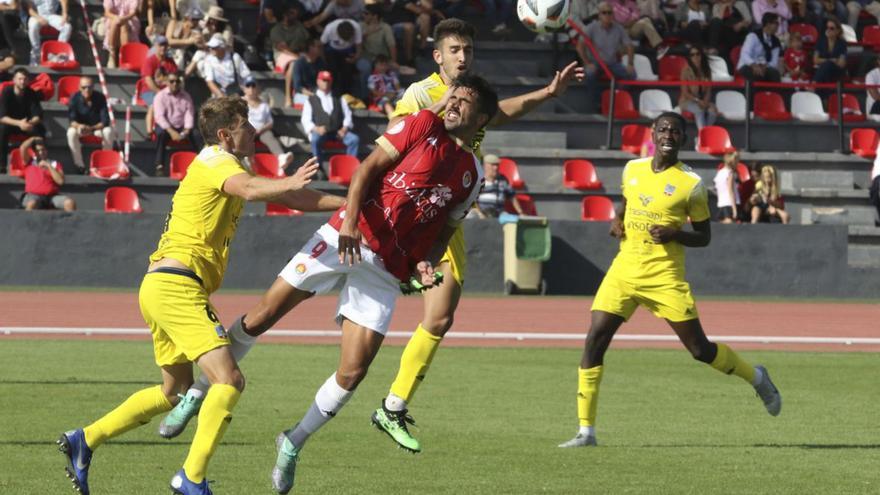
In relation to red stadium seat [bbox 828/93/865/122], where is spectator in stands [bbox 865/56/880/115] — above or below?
above

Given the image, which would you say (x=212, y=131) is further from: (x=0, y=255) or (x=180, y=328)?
(x=0, y=255)

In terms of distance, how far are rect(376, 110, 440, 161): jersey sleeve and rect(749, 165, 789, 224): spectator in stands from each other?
19809mm

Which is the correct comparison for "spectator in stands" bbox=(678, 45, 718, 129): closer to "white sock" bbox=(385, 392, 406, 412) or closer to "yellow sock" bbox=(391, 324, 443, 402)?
"yellow sock" bbox=(391, 324, 443, 402)

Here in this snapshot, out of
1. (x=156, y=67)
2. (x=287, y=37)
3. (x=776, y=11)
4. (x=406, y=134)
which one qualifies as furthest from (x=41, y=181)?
(x=406, y=134)

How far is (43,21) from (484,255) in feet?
30.8

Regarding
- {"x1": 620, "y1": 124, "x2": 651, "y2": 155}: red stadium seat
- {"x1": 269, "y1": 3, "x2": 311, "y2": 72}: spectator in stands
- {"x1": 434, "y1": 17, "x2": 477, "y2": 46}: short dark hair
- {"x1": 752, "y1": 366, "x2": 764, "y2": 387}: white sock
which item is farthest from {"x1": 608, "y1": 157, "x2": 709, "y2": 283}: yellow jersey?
{"x1": 620, "y1": 124, "x2": 651, "y2": 155}: red stadium seat

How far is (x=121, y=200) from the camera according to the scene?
86.7ft

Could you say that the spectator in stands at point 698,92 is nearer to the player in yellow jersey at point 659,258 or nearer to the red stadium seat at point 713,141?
the red stadium seat at point 713,141

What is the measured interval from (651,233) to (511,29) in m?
21.6

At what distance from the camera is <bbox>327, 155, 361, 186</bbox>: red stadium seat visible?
2717cm

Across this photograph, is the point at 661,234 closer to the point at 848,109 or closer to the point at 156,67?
the point at 156,67

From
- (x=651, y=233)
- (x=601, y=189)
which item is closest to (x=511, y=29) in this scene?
(x=601, y=189)

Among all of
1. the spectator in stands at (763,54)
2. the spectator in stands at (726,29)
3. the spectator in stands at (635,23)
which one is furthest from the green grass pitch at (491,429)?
the spectator in stands at (726,29)

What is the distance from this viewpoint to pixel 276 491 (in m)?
8.29
